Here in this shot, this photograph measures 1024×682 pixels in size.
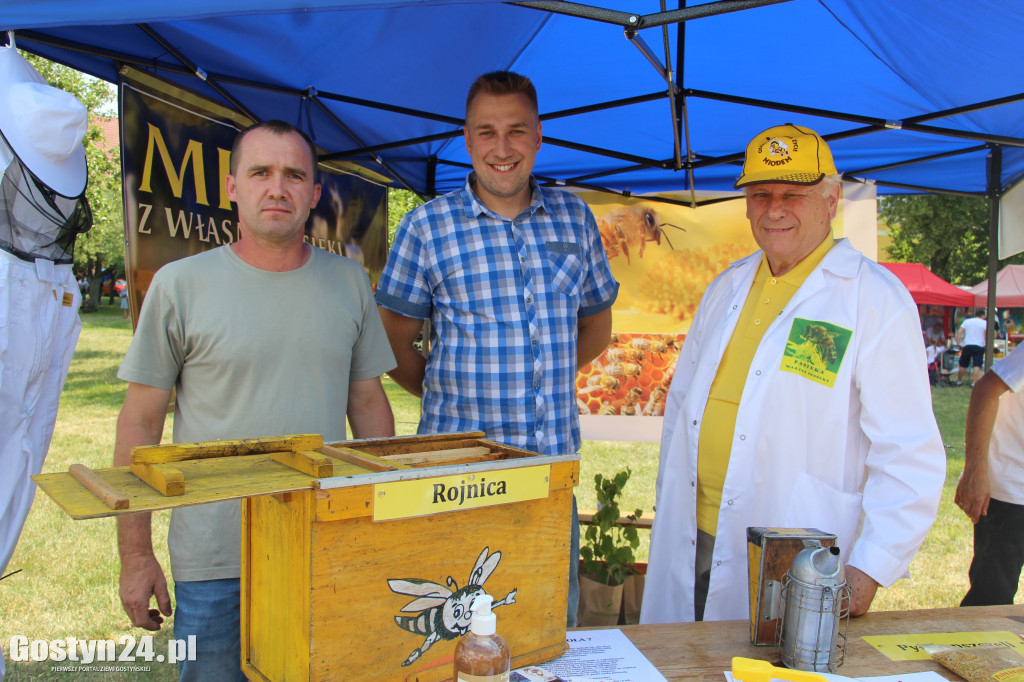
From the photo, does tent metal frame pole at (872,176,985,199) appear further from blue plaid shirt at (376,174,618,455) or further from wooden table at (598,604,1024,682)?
wooden table at (598,604,1024,682)

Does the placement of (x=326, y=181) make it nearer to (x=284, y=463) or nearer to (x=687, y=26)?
(x=687, y=26)

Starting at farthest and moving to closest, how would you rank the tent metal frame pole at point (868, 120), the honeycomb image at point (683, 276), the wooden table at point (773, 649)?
the honeycomb image at point (683, 276), the tent metal frame pole at point (868, 120), the wooden table at point (773, 649)

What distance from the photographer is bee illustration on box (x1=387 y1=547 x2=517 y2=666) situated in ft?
3.99

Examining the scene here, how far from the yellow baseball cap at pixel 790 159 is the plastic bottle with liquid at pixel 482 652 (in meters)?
1.49

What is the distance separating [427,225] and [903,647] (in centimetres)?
→ 174

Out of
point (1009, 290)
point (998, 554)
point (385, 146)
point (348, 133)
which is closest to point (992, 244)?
point (998, 554)

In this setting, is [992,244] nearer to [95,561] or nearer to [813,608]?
[813,608]

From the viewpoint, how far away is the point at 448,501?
1.22 meters

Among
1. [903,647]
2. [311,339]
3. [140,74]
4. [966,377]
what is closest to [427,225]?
[311,339]

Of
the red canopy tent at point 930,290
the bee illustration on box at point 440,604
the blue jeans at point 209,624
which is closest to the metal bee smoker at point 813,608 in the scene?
the bee illustration on box at point 440,604

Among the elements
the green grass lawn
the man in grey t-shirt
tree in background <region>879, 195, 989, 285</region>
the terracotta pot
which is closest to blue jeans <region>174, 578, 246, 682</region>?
the man in grey t-shirt

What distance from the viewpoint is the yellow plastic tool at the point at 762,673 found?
127 centimetres

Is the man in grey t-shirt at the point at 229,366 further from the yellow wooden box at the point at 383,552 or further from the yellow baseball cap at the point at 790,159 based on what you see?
the yellow baseball cap at the point at 790,159

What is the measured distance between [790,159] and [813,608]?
1263 millimetres
